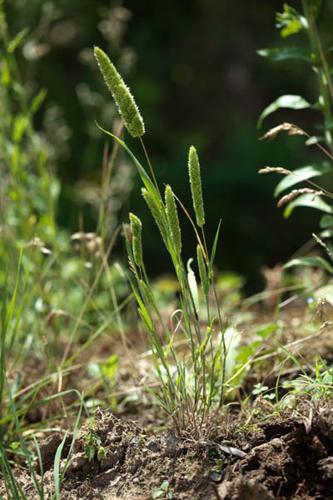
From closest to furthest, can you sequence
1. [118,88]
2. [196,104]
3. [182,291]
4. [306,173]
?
1. [118,88]
2. [182,291]
3. [306,173]
4. [196,104]

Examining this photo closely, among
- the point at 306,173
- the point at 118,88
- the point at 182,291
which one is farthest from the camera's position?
the point at 306,173

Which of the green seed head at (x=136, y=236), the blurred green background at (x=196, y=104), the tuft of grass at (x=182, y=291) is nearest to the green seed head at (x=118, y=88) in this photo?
the tuft of grass at (x=182, y=291)

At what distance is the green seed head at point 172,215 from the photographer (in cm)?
137

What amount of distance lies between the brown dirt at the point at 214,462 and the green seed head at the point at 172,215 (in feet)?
1.29

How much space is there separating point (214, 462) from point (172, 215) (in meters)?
0.48

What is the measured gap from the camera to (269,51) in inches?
76.9

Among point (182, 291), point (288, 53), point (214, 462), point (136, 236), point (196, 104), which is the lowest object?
point (196, 104)

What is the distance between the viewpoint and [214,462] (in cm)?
138

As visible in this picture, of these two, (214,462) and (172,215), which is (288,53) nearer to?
(172,215)

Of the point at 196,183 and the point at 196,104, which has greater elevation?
the point at 196,183

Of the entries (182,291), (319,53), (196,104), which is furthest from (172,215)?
(196,104)

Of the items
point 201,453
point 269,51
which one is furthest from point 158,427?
point 269,51

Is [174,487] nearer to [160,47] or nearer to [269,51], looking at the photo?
[269,51]

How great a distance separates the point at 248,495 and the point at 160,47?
593cm
